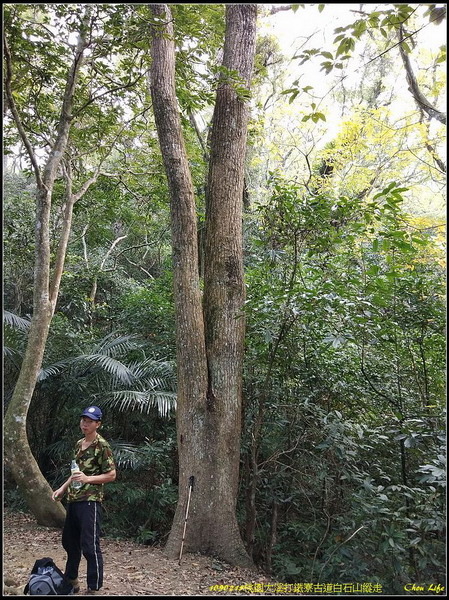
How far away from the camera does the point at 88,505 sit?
358cm

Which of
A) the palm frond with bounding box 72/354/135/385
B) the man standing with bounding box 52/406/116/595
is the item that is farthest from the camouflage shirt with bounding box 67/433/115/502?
the palm frond with bounding box 72/354/135/385

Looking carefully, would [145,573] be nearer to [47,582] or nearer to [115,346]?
[47,582]

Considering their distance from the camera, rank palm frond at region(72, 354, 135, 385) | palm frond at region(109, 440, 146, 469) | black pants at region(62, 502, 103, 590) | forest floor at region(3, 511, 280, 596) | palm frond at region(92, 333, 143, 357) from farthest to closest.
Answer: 1. palm frond at region(92, 333, 143, 357)
2. palm frond at region(72, 354, 135, 385)
3. palm frond at region(109, 440, 146, 469)
4. forest floor at region(3, 511, 280, 596)
5. black pants at region(62, 502, 103, 590)

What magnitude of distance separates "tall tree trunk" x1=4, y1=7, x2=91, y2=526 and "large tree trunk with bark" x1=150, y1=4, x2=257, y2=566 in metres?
1.75

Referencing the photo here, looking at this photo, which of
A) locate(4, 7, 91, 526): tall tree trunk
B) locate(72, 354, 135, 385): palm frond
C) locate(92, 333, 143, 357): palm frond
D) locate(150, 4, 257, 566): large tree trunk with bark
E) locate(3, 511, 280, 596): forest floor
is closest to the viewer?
locate(3, 511, 280, 596): forest floor

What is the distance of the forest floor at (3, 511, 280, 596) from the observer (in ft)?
12.5

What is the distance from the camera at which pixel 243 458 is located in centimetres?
588

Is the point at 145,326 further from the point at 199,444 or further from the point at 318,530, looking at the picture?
the point at 318,530

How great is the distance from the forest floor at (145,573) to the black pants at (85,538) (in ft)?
0.77

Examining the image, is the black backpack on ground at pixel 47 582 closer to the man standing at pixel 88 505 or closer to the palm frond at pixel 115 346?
the man standing at pixel 88 505

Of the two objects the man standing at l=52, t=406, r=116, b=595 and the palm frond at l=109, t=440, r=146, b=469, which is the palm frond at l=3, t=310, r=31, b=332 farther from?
the man standing at l=52, t=406, r=116, b=595

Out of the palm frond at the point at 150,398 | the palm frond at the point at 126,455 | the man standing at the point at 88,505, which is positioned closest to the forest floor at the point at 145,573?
the man standing at the point at 88,505

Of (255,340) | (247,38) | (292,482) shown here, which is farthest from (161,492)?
(247,38)

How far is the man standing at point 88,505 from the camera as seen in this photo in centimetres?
354
